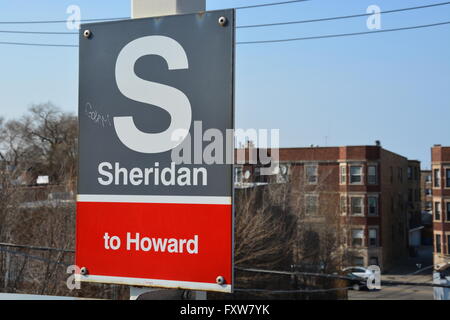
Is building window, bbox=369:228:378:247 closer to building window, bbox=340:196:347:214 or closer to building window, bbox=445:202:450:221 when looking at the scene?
building window, bbox=340:196:347:214

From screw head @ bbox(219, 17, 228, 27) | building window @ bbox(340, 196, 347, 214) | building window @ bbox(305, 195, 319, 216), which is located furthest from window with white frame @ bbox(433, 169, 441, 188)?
screw head @ bbox(219, 17, 228, 27)

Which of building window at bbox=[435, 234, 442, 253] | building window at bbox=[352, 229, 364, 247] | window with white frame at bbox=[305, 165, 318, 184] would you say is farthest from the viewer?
window with white frame at bbox=[305, 165, 318, 184]

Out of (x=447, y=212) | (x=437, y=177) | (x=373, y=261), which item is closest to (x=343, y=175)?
(x=437, y=177)

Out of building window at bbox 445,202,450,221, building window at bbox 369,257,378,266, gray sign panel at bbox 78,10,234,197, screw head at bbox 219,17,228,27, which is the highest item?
screw head at bbox 219,17,228,27

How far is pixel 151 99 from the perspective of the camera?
1.81 metres

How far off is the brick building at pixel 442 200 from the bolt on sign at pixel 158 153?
4329 cm

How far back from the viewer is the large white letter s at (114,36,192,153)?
1773 mm

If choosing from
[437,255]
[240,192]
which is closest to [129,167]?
[240,192]

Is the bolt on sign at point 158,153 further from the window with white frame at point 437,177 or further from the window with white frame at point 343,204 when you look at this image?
the window with white frame at point 437,177

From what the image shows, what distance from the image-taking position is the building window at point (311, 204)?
30531 millimetres

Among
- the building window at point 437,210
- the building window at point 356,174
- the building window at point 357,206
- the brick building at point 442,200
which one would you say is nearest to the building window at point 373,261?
the building window at point 357,206

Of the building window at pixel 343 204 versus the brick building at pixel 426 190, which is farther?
the brick building at pixel 426 190

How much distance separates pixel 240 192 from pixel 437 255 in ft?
90.5

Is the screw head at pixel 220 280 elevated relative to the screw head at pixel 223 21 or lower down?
lower down
